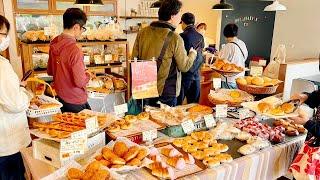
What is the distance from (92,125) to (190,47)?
207cm

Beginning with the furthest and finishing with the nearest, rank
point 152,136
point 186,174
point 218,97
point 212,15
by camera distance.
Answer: point 212,15, point 218,97, point 152,136, point 186,174

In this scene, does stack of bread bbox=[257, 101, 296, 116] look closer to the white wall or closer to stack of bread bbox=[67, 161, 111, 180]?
stack of bread bbox=[67, 161, 111, 180]

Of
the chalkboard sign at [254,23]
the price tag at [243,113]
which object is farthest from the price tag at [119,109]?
the chalkboard sign at [254,23]

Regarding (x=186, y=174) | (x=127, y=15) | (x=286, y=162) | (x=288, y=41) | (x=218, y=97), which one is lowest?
(x=286, y=162)

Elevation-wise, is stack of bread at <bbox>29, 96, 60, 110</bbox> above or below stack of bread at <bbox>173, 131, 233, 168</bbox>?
above

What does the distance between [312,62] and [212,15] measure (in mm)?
4347

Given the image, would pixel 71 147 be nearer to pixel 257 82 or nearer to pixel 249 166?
pixel 249 166

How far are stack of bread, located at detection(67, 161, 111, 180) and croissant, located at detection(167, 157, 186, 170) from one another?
360 mm

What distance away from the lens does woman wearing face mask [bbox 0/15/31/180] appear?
5.88 feet

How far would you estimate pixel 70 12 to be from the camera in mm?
2334

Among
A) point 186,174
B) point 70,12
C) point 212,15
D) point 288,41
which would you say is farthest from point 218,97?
point 212,15

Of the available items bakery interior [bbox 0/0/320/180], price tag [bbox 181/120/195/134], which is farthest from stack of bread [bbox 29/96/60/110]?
price tag [bbox 181/120/195/134]

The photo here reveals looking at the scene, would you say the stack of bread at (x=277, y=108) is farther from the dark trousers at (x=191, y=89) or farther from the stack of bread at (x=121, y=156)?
the dark trousers at (x=191, y=89)

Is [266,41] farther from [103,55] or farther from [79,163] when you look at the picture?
[79,163]
